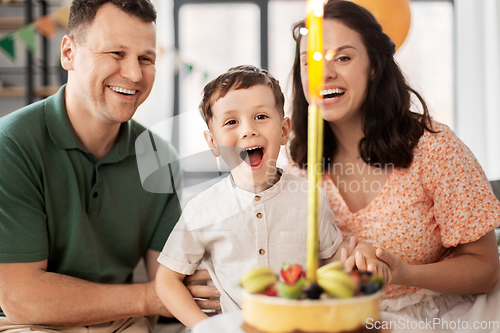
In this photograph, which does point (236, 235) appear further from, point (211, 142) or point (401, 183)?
point (401, 183)

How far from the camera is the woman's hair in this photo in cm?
100

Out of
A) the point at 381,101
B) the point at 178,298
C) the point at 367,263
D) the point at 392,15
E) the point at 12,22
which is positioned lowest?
the point at 178,298

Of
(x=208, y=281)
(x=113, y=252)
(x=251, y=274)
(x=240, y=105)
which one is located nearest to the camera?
(x=251, y=274)

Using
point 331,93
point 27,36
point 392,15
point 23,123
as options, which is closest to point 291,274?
point 331,93

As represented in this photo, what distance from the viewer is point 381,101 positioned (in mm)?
1068

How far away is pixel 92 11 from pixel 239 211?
0.62 m

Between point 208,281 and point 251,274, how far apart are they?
1.65 ft

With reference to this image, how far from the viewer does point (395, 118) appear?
1.07m

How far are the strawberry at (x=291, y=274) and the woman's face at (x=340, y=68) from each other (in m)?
0.59

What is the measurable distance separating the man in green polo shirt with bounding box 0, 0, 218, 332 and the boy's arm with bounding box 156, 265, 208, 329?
4 cm

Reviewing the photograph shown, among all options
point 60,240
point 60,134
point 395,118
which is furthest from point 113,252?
point 395,118

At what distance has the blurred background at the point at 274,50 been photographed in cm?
278

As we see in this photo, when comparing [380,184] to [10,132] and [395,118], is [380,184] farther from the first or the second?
[10,132]

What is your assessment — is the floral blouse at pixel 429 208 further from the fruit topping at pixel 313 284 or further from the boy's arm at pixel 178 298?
the fruit topping at pixel 313 284
